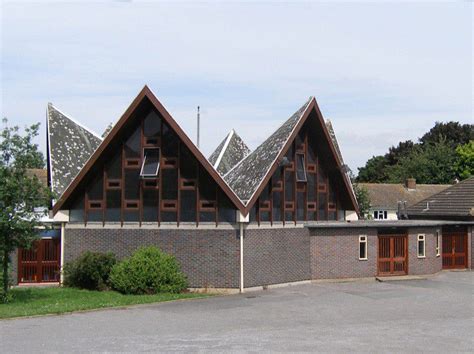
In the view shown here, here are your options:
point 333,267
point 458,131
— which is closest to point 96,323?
point 333,267

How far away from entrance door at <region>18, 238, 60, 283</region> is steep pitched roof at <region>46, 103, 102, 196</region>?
7.66 feet

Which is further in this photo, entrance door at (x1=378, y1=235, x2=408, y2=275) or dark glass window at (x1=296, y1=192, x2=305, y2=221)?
entrance door at (x1=378, y1=235, x2=408, y2=275)

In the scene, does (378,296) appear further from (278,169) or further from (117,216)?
(117,216)

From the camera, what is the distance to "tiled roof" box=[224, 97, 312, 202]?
25125mm

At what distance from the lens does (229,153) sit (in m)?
34.6

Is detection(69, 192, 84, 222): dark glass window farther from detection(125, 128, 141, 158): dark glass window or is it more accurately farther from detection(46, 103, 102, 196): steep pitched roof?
detection(125, 128, 141, 158): dark glass window

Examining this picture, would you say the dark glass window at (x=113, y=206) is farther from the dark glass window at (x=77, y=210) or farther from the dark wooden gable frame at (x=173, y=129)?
the dark wooden gable frame at (x=173, y=129)

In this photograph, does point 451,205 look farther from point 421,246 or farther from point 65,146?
point 65,146

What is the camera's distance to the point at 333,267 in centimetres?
2744

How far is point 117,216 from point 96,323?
8609 millimetres

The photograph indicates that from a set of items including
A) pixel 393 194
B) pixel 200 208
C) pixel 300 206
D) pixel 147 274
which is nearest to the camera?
pixel 147 274

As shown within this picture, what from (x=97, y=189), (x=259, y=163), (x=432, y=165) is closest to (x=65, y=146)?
(x=97, y=189)

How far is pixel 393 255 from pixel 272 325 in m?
13.6

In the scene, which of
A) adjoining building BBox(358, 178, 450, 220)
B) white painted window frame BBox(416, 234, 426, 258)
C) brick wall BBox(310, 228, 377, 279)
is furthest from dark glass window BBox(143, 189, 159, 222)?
adjoining building BBox(358, 178, 450, 220)
